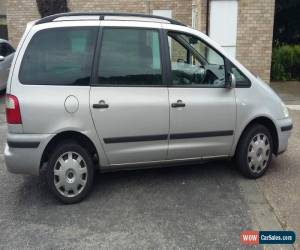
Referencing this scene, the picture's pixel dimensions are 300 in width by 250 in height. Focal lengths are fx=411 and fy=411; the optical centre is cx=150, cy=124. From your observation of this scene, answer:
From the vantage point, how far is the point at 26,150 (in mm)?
4199

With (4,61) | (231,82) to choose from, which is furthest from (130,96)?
(4,61)

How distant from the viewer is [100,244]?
3.64m

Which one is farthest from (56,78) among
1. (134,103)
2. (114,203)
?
(114,203)

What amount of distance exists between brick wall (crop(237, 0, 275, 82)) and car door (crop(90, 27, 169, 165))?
6286mm

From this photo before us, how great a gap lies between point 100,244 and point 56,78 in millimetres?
1739

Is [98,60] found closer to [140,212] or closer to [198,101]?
[198,101]

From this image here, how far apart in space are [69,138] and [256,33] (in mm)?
A: 7324

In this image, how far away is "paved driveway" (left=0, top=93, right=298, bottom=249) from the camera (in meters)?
3.71

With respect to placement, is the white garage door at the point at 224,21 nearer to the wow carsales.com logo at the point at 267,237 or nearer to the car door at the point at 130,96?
the car door at the point at 130,96

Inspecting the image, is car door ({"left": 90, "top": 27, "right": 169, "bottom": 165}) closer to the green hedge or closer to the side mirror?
the side mirror

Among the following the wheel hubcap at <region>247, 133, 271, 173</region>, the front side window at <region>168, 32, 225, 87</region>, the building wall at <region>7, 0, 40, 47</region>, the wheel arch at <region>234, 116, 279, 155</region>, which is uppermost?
the building wall at <region>7, 0, 40, 47</region>

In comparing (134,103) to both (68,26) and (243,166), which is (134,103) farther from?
(243,166)

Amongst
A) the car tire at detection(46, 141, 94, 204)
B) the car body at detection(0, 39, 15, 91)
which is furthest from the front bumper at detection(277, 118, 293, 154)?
the car body at detection(0, 39, 15, 91)

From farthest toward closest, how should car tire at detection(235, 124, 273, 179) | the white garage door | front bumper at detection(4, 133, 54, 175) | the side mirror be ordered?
1. the white garage door
2. car tire at detection(235, 124, 273, 179)
3. the side mirror
4. front bumper at detection(4, 133, 54, 175)
